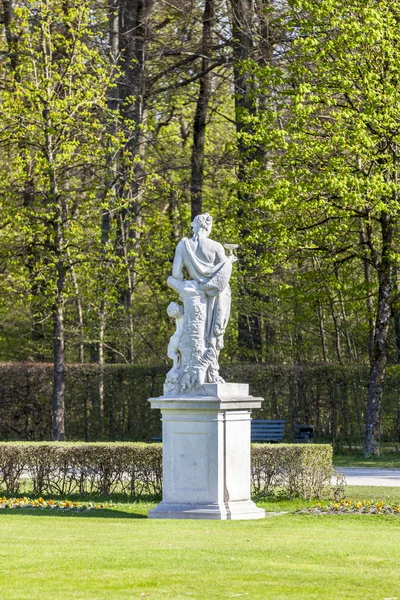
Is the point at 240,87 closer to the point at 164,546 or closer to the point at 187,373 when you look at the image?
the point at 187,373

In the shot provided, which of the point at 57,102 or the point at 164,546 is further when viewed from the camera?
the point at 57,102

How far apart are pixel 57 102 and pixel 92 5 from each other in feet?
27.6

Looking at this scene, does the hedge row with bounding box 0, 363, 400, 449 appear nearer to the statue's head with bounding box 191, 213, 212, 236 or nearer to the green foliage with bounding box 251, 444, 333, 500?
the green foliage with bounding box 251, 444, 333, 500

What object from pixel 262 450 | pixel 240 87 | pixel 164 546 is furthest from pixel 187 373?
pixel 240 87

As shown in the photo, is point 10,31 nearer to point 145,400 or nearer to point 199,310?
point 145,400

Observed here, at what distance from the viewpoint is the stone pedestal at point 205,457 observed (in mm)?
13617

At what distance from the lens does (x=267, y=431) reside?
75.4 ft

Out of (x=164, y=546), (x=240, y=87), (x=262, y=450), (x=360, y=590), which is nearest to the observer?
(x=360, y=590)

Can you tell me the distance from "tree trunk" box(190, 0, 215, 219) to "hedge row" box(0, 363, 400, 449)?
534 cm

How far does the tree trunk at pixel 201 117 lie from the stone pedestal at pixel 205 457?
51.1 feet

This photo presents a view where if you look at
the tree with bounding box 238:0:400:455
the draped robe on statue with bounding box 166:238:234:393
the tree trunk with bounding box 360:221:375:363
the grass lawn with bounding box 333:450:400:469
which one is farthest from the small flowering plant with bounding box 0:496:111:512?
the tree trunk with bounding box 360:221:375:363

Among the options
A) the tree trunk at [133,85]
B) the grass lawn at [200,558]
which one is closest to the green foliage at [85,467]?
the grass lawn at [200,558]

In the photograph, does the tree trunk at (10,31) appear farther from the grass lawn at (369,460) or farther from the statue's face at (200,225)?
the statue's face at (200,225)

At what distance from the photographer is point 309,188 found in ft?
72.7
